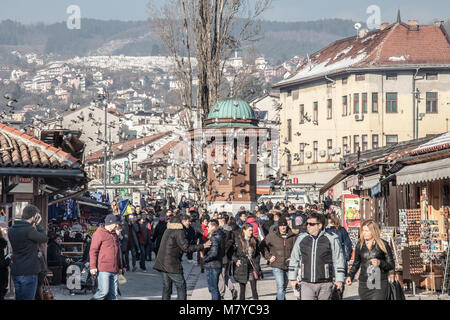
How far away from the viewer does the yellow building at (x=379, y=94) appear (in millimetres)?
73812

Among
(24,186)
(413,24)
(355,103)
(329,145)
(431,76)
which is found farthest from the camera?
(329,145)

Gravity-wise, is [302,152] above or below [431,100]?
below

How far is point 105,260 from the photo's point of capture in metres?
15.1

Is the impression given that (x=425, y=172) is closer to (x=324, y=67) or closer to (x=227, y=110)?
(x=227, y=110)

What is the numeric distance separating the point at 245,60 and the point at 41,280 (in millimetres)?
41857

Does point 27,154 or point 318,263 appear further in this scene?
point 27,154

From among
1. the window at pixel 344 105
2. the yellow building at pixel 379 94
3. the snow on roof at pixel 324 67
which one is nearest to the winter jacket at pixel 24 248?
the yellow building at pixel 379 94

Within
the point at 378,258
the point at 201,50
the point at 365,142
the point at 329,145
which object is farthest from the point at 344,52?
the point at 378,258

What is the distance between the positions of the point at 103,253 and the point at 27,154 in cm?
535

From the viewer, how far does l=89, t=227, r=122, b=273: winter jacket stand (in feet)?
49.6

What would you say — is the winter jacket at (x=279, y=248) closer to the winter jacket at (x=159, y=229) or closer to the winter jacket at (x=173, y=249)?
the winter jacket at (x=173, y=249)

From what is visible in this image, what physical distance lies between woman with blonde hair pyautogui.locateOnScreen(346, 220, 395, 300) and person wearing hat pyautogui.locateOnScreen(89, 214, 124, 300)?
14.5 feet
